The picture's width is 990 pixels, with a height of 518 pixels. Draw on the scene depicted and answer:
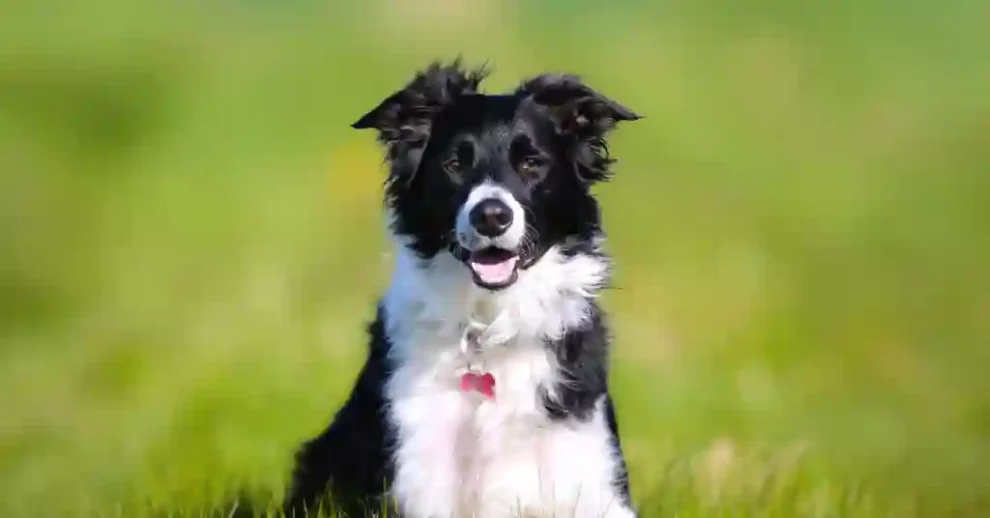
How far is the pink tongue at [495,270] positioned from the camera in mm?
3385

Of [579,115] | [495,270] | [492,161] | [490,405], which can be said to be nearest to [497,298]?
[495,270]

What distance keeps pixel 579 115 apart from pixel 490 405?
97 centimetres

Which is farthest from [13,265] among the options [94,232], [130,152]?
[130,152]

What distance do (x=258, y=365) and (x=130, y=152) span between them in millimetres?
1232

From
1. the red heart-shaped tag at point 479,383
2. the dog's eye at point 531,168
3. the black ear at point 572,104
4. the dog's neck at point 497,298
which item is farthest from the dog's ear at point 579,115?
the red heart-shaped tag at point 479,383

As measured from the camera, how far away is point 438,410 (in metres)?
3.49

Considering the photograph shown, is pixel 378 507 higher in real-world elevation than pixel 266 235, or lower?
lower

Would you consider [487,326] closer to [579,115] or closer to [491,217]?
[491,217]

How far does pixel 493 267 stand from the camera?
3412mm

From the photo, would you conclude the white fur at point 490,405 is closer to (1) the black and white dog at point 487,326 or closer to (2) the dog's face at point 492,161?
(1) the black and white dog at point 487,326

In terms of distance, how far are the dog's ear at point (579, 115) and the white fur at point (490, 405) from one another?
33 centimetres

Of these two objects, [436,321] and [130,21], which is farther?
[130,21]

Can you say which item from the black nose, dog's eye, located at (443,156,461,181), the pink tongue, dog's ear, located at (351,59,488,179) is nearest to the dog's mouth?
the pink tongue

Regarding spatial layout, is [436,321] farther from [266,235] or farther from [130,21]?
[130,21]
